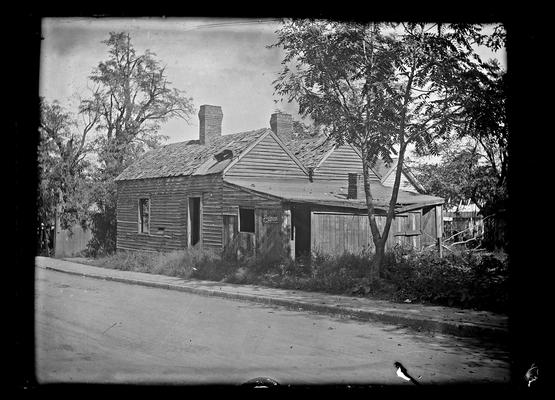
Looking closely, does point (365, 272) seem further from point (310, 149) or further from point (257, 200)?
point (310, 149)

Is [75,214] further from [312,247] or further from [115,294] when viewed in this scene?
[312,247]

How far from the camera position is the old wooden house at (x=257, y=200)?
1397cm

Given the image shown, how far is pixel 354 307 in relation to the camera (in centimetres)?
988

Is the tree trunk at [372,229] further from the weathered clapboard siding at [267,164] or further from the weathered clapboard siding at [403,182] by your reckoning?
the weathered clapboard siding at [267,164]

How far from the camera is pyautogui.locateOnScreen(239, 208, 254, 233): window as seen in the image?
1584 centimetres

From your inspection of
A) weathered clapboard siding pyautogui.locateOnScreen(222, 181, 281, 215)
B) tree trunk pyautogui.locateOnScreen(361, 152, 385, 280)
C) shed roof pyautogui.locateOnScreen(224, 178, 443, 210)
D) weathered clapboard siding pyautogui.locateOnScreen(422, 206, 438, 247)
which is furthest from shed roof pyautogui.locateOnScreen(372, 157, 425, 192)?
weathered clapboard siding pyautogui.locateOnScreen(222, 181, 281, 215)

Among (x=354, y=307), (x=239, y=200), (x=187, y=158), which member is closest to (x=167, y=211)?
(x=187, y=158)

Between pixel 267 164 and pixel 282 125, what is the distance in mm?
3864

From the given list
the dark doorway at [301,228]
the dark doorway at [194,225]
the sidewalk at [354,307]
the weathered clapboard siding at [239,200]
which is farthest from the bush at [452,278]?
the dark doorway at [194,225]

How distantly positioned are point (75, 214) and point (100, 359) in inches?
437

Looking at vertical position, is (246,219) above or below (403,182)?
below

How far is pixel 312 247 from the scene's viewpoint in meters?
14.5

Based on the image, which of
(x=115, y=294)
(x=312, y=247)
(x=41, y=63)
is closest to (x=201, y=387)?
(x=41, y=63)

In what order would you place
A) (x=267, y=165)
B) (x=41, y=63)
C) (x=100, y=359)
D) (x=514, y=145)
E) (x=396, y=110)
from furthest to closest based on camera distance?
(x=267, y=165) → (x=396, y=110) → (x=100, y=359) → (x=514, y=145) → (x=41, y=63)
